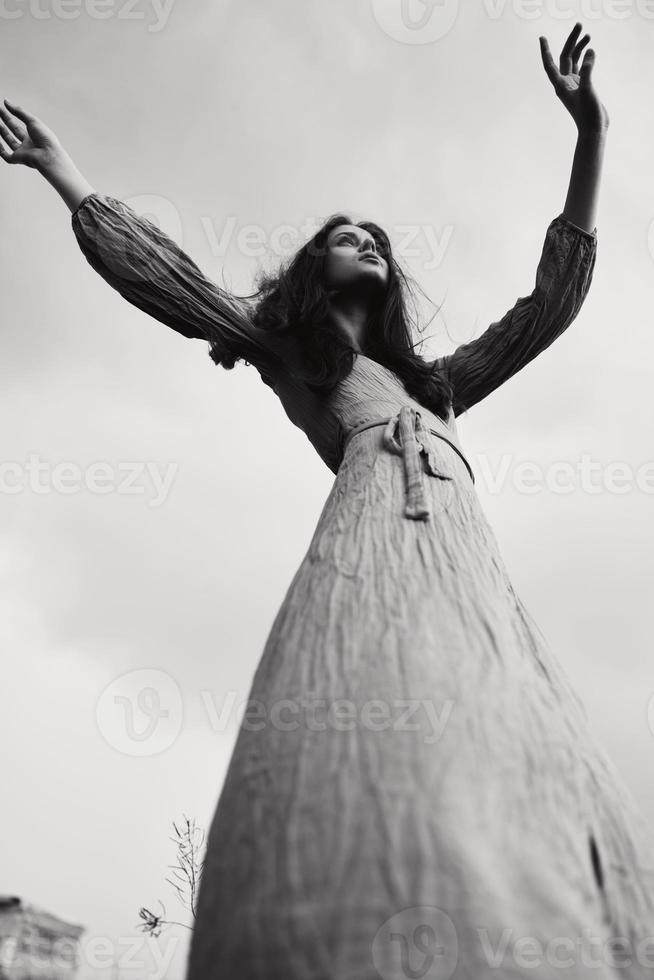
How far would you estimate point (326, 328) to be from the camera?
9.02ft

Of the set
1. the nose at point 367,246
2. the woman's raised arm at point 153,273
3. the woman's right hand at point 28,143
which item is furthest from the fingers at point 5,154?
the nose at point 367,246

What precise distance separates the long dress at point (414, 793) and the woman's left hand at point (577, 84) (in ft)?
5.24

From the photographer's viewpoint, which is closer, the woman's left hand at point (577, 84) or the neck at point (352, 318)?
the woman's left hand at point (577, 84)

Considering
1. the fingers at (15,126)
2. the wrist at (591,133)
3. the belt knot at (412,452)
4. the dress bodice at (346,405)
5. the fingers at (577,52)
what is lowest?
the belt knot at (412,452)

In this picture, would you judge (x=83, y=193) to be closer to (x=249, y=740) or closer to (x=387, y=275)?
(x=387, y=275)

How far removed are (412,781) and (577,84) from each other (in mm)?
2611

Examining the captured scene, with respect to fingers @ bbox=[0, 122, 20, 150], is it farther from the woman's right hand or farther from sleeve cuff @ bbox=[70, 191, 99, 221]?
sleeve cuff @ bbox=[70, 191, 99, 221]

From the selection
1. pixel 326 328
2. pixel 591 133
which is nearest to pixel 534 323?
pixel 591 133

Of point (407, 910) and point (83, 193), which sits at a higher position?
point (83, 193)

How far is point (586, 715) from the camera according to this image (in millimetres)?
1649

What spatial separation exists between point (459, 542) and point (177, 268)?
1412mm

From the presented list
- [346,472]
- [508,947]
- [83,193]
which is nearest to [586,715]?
[508,947]

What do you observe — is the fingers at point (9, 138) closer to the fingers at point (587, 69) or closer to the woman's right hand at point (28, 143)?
the woman's right hand at point (28, 143)

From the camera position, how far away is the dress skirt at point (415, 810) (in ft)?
3.49
